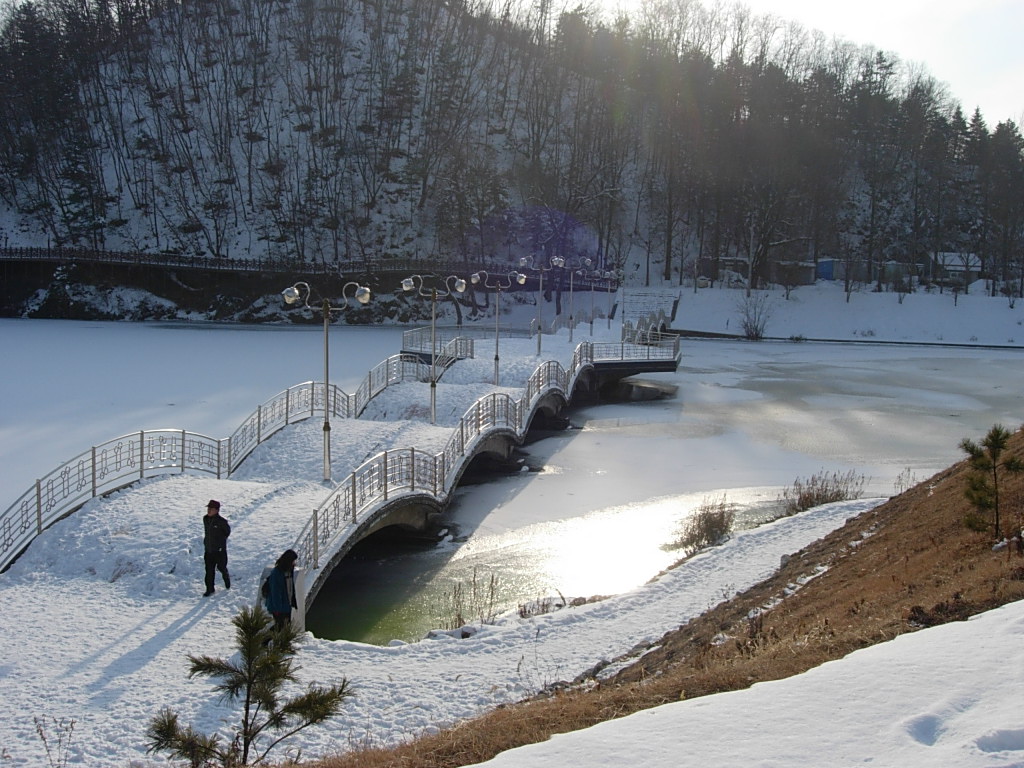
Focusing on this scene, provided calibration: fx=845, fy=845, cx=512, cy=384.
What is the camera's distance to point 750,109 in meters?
78.6

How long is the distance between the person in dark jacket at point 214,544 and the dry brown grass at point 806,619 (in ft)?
17.3

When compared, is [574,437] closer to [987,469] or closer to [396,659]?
[987,469]

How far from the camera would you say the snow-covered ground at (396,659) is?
4.79 m

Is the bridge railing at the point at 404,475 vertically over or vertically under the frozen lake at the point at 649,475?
over

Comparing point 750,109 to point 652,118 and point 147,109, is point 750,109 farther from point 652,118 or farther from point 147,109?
point 147,109

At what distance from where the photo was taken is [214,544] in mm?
11336

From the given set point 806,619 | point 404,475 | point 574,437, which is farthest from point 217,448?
point 574,437

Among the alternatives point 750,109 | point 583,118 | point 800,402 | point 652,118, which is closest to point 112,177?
point 583,118

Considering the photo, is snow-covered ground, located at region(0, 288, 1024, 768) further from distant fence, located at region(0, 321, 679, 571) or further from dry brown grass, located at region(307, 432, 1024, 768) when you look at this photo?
distant fence, located at region(0, 321, 679, 571)

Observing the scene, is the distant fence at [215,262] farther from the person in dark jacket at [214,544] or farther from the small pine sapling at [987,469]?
the small pine sapling at [987,469]

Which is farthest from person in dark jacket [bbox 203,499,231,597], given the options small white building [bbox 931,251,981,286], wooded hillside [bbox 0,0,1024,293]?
small white building [bbox 931,251,981,286]

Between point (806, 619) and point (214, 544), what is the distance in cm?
753

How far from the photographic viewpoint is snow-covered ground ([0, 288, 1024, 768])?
4.79 meters

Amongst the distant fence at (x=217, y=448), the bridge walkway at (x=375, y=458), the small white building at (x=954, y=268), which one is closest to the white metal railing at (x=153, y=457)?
the distant fence at (x=217, y=448)
